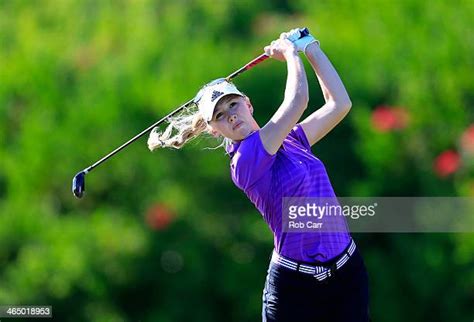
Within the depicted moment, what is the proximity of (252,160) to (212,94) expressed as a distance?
0.97 ft

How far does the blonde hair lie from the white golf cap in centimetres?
9

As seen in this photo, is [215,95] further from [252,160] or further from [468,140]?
[468,140]

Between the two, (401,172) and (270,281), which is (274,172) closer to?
(270,281)

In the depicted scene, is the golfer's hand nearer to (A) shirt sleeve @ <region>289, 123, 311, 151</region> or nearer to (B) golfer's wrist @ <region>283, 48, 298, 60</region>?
(B) golfer's wrist @ <region>283, 48, 298, 60</region>

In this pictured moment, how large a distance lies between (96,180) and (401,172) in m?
4.05

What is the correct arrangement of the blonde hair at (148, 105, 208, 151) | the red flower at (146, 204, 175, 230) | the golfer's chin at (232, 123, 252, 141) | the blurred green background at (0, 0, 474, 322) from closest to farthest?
the golfer's chin at (232, 123, 252, 141) → the blonde hair at (148, 105, 208, 151) → the blurred green background at (0, 0, 474, 322) → the red flower at (146, 204, 175, 230)

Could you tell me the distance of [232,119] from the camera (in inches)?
167

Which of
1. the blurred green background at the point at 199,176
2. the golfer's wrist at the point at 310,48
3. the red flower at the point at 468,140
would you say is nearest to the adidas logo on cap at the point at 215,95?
the golfer's wrist at the point at 310,48

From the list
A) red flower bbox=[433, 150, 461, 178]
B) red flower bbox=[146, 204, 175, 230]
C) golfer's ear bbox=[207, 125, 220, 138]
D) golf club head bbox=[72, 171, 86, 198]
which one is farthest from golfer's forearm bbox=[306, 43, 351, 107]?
red flower bbox=[146, 204, 175, 230]

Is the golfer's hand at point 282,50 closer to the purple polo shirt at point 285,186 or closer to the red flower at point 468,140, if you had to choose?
the purple polo shirt at point 285,186

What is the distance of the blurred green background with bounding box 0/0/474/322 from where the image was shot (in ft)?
48.5

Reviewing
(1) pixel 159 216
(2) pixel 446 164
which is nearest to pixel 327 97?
(2) pixel 446 164

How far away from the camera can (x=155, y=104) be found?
16.0 m

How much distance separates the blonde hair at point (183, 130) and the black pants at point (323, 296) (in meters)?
0.63
